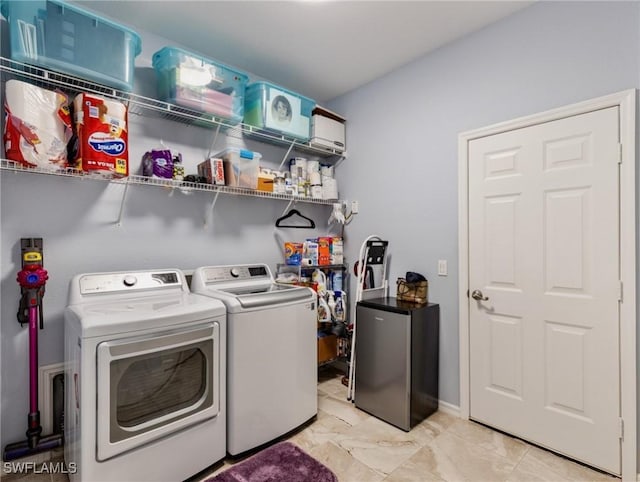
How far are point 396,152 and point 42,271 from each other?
8.38 feet

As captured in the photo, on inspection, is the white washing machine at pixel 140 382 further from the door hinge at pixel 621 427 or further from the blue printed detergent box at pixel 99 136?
the door hinge at pixel 621 427

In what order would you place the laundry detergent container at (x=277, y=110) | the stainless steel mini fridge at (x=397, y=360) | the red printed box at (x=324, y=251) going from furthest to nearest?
1. the red printed box at (x=324, y=251)
2. the laundry detergent container at (x=277, y=110)
3. the stainless steel mini fridge at (x=397, y=360)

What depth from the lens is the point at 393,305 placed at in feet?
8.11

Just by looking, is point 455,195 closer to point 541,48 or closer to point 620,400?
point 541,48

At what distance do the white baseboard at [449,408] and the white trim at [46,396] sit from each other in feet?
8.40

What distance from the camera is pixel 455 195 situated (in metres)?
2.48

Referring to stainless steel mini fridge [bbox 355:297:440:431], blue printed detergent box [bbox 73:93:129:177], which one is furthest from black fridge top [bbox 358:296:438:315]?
blue printed detergent box [bbox 73:93:129:177]

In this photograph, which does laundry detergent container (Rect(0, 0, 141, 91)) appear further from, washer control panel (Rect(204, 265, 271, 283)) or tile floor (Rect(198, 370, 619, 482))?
tile floor (Rect(198, 370, 619, 482))

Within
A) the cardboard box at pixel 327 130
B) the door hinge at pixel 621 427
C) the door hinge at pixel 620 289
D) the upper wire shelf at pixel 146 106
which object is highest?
the cardboard box at pixel 327 130

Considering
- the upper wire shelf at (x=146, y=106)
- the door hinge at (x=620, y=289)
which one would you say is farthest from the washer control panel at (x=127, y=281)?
the door hinge at (x=620, y=289)

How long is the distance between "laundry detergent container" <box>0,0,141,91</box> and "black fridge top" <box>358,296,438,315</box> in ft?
6.88

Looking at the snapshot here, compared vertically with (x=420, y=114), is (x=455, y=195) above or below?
below

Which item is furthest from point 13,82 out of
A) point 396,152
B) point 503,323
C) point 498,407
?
point 498,407

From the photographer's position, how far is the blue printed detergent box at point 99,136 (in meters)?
1.76
